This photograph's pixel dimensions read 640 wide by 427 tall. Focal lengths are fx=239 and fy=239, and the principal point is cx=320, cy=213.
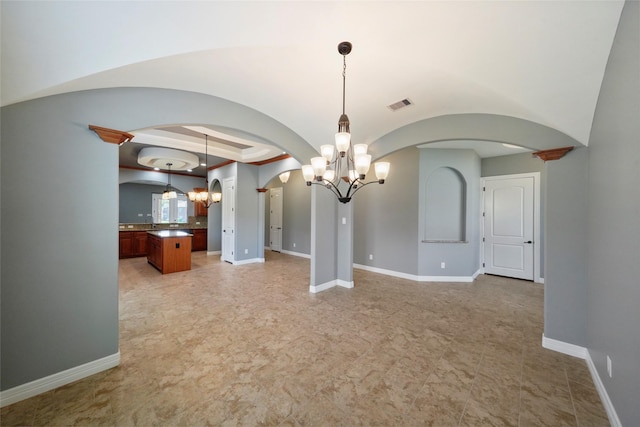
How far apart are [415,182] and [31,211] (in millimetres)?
5593

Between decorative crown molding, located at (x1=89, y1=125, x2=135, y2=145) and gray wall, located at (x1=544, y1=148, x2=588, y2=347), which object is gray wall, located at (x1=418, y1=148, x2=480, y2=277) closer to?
gray wall, located at (x1=544, y1=148, x2=588, y2=347)

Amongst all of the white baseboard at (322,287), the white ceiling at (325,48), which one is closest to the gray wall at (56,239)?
the white ceiling at (325,48)

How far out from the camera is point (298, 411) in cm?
177

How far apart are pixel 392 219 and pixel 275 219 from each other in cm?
494

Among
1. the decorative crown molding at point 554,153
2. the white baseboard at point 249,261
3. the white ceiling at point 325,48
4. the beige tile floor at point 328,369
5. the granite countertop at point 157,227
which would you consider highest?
the white ceiling at point 325,48

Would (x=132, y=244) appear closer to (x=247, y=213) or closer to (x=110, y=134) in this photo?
(x=247, y=213)

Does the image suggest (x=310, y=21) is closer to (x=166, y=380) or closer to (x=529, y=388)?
(x=166, y=380)

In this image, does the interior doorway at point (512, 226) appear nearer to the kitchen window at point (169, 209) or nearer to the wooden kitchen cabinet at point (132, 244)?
the wooden kitchen cabinet at point (132, 244)

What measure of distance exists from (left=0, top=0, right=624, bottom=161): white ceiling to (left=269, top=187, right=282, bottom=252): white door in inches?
255

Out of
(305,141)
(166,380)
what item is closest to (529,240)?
(305,141)

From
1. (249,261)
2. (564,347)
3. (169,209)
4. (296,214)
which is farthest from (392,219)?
(169,209)

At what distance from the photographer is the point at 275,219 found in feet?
30.2

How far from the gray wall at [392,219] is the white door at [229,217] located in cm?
351

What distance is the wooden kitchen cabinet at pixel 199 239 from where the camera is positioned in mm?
9055
